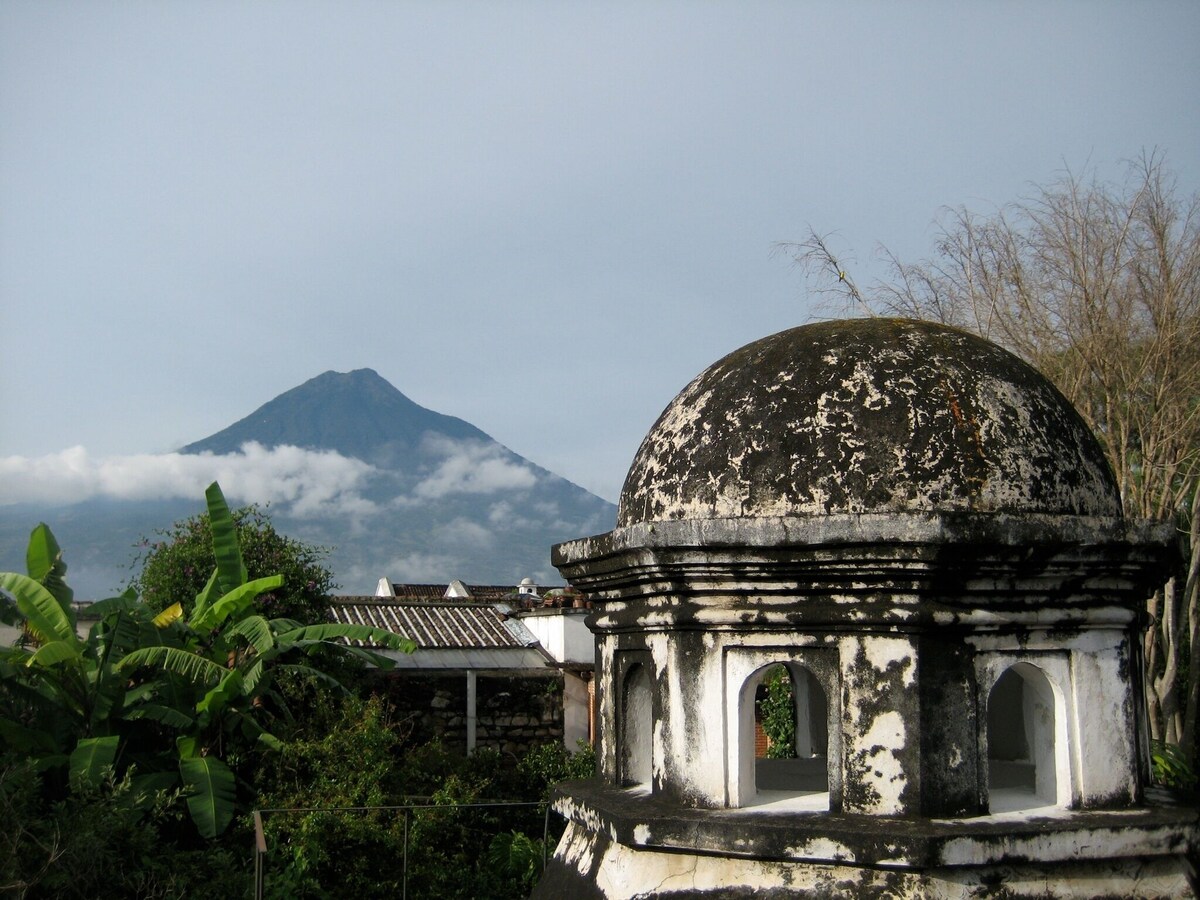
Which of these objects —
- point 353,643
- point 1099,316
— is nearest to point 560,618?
Answer: point 353,643

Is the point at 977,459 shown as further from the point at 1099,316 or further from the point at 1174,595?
the point at 1174,595

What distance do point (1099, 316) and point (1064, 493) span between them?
1011 cm

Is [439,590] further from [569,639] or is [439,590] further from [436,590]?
[569,639]

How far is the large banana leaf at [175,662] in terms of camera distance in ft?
36.4

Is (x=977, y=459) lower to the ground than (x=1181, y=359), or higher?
lower

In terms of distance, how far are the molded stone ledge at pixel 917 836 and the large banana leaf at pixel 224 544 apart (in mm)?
9156

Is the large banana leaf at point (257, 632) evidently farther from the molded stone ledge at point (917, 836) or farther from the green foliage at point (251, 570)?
the molded stone ledge at point (917, 836)

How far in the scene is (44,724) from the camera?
37.0ft

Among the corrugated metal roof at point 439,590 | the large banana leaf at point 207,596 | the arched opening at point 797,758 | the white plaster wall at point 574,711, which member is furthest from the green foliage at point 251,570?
the arched opening at point 797,758

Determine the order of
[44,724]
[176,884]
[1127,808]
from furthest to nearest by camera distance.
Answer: [44,724] < [176,884] < [1127,808]

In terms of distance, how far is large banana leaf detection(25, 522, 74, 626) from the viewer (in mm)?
12281

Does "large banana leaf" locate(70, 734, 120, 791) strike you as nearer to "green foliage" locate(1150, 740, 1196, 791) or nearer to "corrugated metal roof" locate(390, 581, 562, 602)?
"green foliage" locate(1150, 740, 1196, 791)

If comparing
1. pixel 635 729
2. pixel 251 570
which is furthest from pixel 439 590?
pixel 635 729

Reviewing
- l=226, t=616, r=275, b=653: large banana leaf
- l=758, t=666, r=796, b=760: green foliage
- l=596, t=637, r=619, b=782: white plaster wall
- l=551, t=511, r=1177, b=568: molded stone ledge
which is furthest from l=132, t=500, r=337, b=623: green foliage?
l=551, t=511, r=1177, b=568: molded stone ledge
